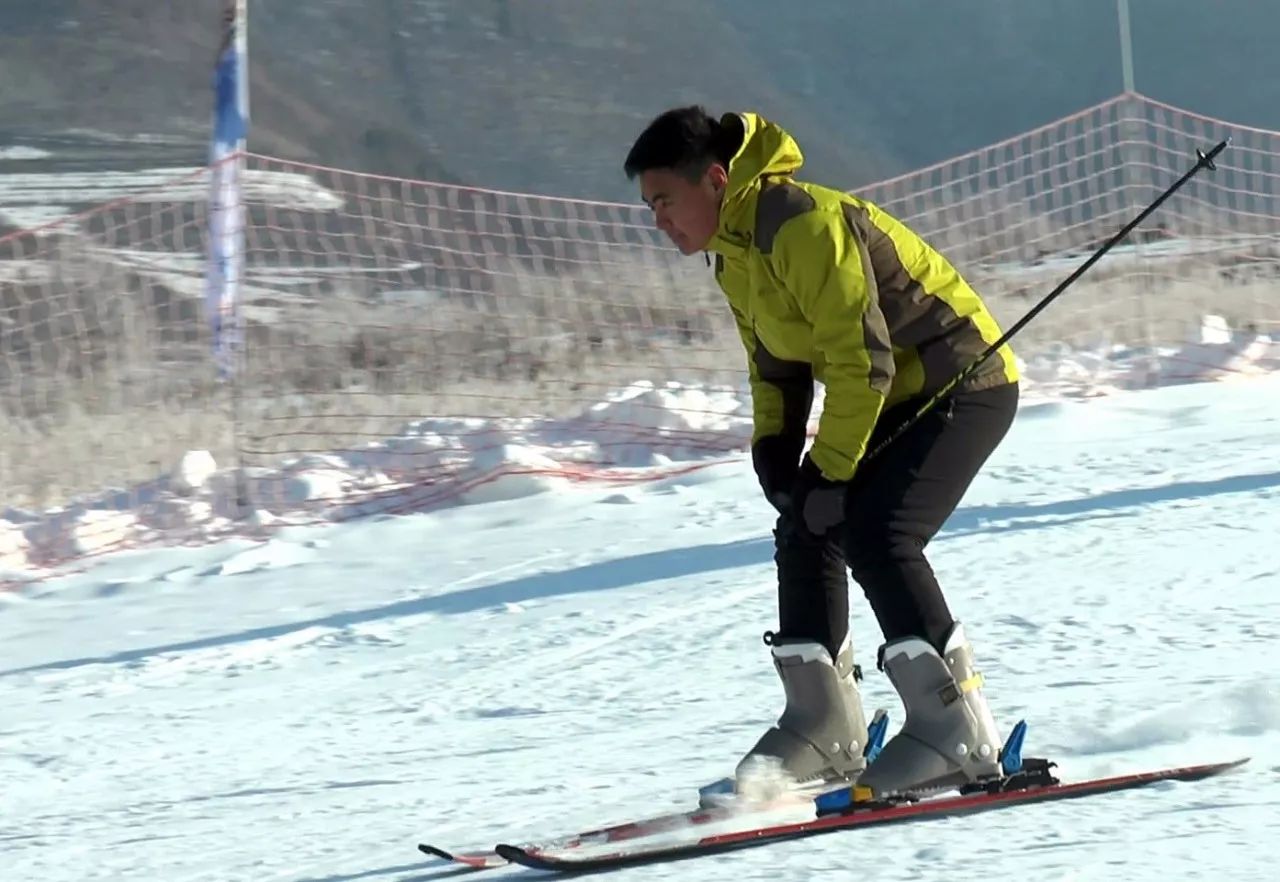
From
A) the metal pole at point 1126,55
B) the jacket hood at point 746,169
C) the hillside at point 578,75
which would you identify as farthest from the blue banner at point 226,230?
the hillside at point 578,75

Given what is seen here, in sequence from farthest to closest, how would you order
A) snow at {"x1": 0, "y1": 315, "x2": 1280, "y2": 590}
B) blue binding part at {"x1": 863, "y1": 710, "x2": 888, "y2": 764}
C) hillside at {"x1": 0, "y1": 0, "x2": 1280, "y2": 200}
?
hillside at {"x1": 0, "y1": 0, "x2": 1280, "y2": 200}
snow at {"x1": 0, "y1": 315, "x2": 1280, "y2": 590}
blue binding part at {"x1": 863, "y1": 710, "x2": 888, "y2": 764}

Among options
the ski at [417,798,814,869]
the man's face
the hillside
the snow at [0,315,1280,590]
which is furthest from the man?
the hillside

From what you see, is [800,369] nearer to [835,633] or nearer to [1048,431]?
[835,633]

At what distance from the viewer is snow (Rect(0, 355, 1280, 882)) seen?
13.1 ft

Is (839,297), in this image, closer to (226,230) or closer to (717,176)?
(717,176)

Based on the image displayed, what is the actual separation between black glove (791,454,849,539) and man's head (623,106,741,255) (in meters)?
0.46

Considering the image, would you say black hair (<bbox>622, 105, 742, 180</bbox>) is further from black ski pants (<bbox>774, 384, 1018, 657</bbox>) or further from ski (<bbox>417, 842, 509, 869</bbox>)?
ski (<bbox>417, 842, 509, 869</bbox>)

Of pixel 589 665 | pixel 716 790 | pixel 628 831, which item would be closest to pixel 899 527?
pixel 716 790

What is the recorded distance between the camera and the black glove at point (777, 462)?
3957mm

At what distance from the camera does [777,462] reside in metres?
4.02

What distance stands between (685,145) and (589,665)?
7.87 ft

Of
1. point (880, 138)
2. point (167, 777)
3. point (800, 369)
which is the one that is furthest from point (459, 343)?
point (880, 138)

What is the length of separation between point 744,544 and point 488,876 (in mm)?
3776

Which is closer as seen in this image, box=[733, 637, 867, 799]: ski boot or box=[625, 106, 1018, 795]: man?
box=[625, 106, 1018, 795]: man
